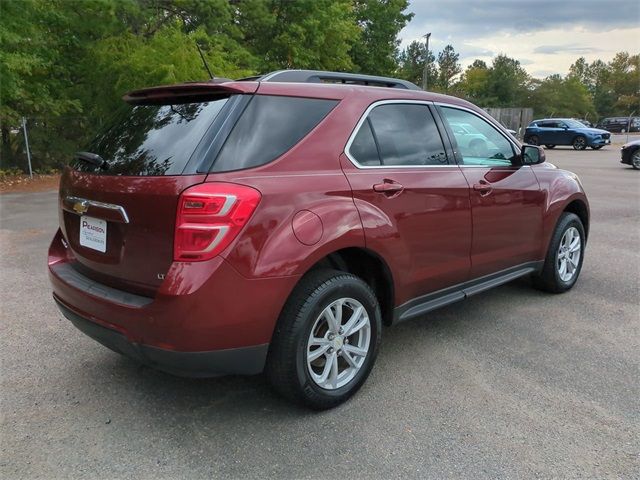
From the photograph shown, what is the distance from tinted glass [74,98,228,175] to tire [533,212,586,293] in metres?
3.36

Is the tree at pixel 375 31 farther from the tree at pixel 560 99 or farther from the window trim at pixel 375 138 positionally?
the tree at pixel 560 99

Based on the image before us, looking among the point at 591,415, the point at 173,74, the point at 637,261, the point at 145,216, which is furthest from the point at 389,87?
the point at 173,74

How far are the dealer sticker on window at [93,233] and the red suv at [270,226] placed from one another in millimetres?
11

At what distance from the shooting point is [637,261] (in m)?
6.18

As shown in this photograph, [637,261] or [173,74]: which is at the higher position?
[173,74]

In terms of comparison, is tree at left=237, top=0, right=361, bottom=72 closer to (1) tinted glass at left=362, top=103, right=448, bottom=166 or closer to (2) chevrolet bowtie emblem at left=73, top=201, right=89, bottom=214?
(1) tinted glass at left=362, top=103, right=448, bottom=166

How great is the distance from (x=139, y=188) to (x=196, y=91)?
618mm

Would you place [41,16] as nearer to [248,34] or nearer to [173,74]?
[173,74]

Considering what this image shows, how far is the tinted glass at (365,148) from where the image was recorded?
10.3 feet

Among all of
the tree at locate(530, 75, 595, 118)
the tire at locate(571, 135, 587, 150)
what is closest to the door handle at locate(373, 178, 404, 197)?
the tire at locate(571, 135, 587, 150)

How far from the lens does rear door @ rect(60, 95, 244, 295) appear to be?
2551mm

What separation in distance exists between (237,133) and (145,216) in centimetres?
61

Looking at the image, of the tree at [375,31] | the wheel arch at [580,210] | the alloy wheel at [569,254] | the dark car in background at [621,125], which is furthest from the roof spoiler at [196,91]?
the dark car in background at [621,125]

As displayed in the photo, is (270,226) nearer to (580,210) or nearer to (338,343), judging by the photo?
(338,343)
